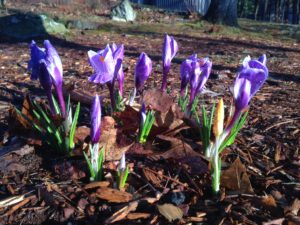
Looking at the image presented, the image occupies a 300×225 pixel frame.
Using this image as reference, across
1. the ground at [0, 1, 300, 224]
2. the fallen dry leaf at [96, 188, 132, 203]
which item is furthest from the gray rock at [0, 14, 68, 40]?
the fallen dry leaf at [96, 188, 132, 203]

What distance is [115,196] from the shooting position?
1.71 meters

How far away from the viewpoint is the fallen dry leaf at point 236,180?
178cm

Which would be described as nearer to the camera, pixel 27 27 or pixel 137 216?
pixel 137 216

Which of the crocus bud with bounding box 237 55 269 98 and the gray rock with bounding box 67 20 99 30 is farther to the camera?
the gray rock with bounding box 67 20 99 30

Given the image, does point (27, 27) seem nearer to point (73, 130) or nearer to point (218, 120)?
point (73, 130)

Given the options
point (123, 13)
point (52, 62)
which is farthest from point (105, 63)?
point (123, 13)

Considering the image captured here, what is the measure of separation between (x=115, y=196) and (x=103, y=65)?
64 centimetres

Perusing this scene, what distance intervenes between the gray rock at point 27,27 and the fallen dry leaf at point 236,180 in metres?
5.26

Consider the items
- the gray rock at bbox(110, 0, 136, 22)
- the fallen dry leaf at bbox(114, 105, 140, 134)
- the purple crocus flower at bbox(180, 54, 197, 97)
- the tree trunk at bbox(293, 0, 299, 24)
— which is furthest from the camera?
the tree trunk at bbox(293, 0, 299, 24)

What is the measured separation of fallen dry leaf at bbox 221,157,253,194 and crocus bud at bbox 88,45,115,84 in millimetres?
713

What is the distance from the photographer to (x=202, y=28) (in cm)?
955

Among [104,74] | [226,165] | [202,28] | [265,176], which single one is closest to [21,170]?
[104,74]

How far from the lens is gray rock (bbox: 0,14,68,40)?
6.50 meters

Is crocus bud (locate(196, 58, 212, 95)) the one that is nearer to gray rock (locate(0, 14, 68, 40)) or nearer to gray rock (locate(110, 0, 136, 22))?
gray rock (locate(0, 14, 68, 40))
